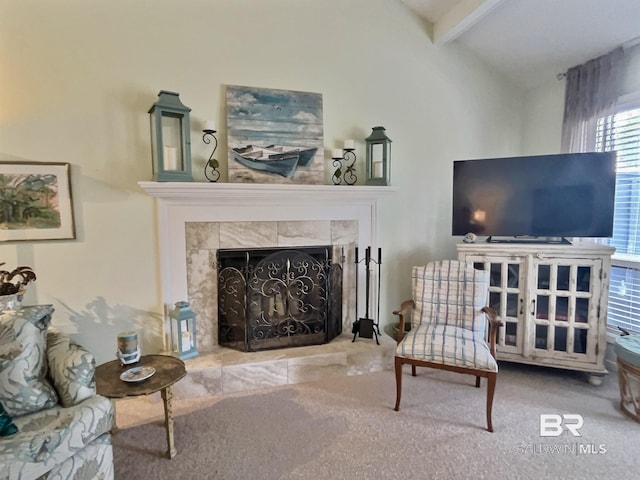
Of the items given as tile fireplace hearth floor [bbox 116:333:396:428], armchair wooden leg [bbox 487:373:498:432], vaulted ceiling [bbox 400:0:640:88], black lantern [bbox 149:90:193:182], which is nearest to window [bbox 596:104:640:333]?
vaulted ceiling [bbox 400:0:640:88]

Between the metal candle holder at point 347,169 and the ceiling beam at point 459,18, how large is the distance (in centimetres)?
131

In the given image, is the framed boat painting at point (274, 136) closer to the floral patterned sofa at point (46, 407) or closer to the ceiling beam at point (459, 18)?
the ceiling beam at point (459, 18)

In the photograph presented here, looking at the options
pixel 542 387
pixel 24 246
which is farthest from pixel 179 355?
pixel 542 387

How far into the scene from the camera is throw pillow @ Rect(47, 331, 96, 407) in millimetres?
1701

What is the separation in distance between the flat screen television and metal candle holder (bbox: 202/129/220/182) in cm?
204

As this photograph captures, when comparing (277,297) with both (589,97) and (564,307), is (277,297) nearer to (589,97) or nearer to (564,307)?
(564,307)

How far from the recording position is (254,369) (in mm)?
2789

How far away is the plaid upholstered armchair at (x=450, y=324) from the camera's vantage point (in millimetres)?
2332

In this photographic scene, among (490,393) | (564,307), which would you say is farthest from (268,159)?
(564,307)

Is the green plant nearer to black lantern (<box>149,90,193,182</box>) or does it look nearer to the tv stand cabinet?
black lantern (<box>149,90,193,182</box>)

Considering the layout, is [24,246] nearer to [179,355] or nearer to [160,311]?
[160,311]

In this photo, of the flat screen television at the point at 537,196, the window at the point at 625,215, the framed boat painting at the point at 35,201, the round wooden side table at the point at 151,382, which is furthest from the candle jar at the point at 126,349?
the window at the point at 625,215

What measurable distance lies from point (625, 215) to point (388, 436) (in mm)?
2572

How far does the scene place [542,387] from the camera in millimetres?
2789
